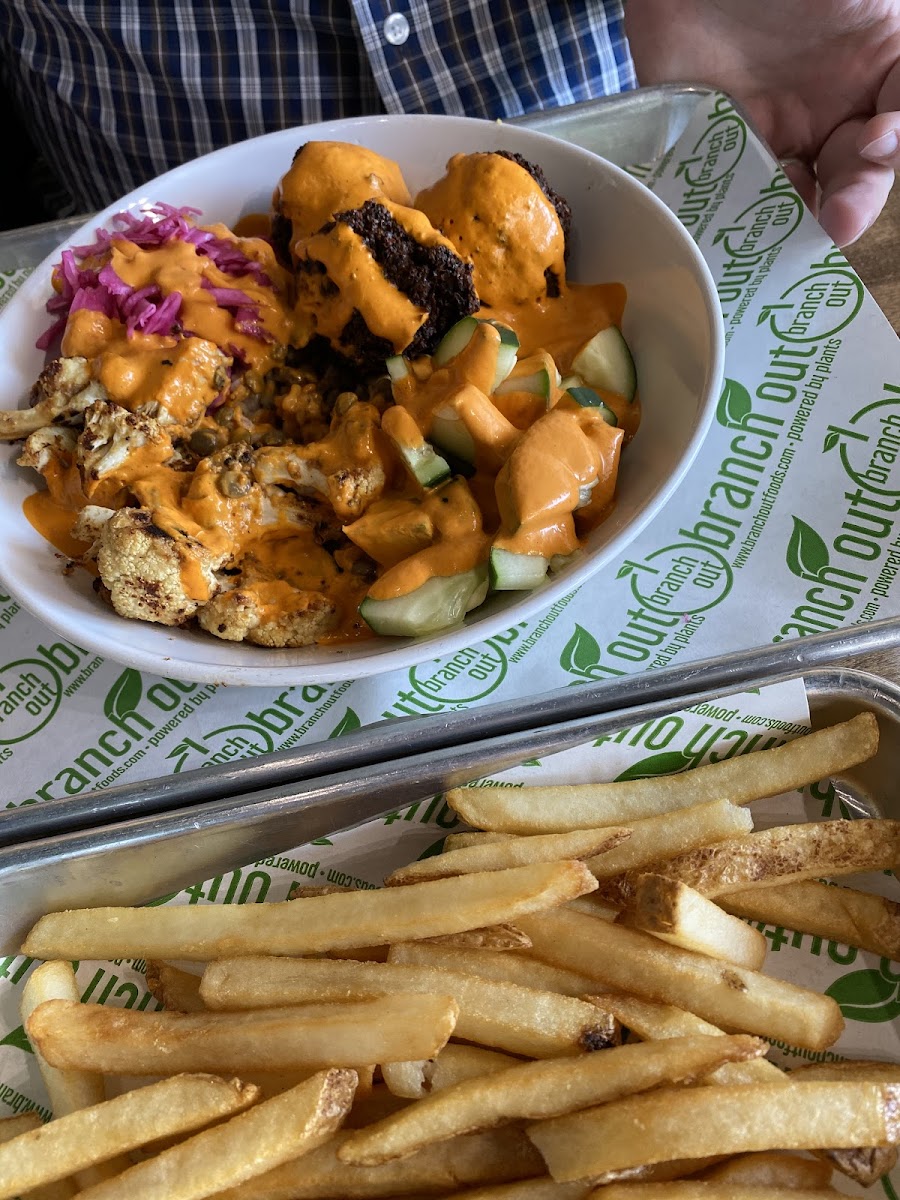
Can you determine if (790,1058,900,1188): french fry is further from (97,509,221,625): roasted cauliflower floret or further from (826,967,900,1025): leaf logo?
(97,509,221,625): roasted cauliflower floret

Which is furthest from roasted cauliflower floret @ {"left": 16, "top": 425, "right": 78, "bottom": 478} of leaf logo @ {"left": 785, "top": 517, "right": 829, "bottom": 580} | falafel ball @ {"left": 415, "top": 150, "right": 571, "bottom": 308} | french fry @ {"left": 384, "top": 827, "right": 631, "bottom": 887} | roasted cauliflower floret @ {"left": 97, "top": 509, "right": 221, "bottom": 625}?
leaf logo @ {"left": 785, "top": 517, "right": 829, "bottom": 580}

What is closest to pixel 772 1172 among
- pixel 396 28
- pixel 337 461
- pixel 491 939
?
pixel 491 939

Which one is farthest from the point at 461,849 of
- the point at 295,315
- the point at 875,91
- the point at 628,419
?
the point at 875,91

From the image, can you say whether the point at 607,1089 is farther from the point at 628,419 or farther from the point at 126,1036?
the point at 628,419

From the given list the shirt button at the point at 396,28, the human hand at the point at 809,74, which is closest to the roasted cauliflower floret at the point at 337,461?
the shirt button at the point at 396,28

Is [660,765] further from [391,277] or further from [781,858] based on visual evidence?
[391,277]

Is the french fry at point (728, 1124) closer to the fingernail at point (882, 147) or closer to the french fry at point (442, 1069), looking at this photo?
the french fry at point (442, 1069)
